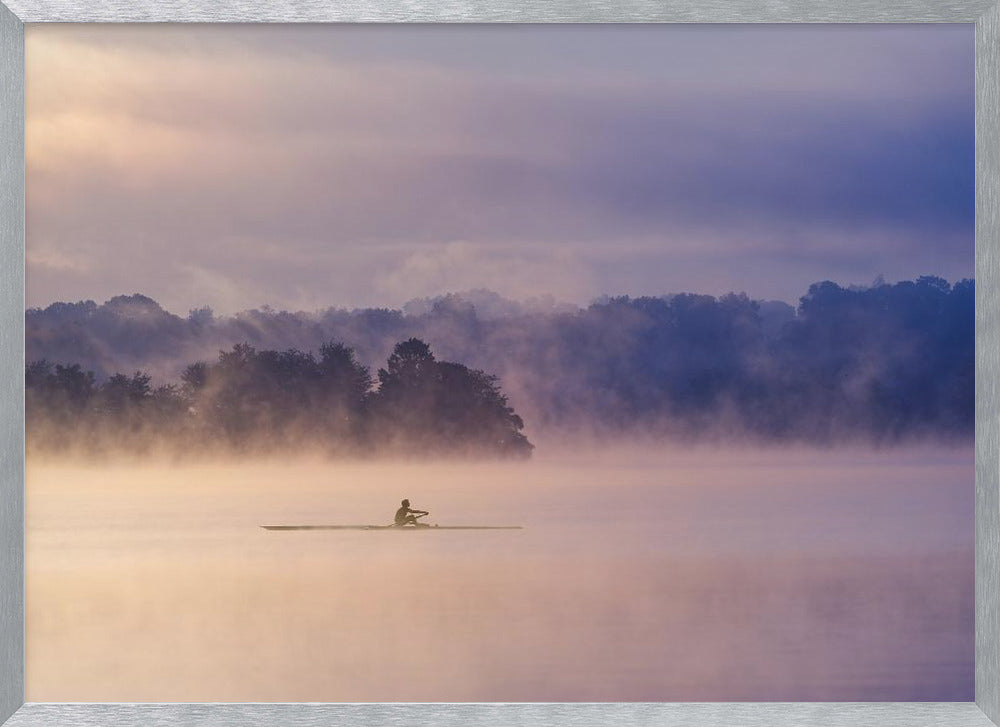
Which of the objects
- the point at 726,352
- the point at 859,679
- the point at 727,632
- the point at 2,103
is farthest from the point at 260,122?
the point at 859,679

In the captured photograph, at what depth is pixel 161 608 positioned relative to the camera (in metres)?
2.59

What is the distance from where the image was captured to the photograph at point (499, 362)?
257cm

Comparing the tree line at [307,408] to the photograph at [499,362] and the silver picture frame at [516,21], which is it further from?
the silver picture frame at [516,21]

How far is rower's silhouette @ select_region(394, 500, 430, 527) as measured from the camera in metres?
2.61

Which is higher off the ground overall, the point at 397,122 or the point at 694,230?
the point at 397,122

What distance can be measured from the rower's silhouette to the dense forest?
0.13m

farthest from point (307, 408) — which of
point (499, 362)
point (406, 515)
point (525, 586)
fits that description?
point (525, 586)

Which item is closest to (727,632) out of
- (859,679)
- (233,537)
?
(859,679)

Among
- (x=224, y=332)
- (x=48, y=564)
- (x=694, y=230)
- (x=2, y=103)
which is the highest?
(x=2, y=103)

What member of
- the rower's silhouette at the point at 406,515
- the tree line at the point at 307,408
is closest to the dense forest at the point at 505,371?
the tree line at the point at 307,408

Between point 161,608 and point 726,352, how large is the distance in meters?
1.25

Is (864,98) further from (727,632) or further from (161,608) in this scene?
(161,608)

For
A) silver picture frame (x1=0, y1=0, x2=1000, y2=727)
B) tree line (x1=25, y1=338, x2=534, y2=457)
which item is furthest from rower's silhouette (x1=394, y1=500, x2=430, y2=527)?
silver picture frame (x1=0, y1=0, x2=1000, y2=727)

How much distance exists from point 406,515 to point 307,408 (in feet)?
0.99
